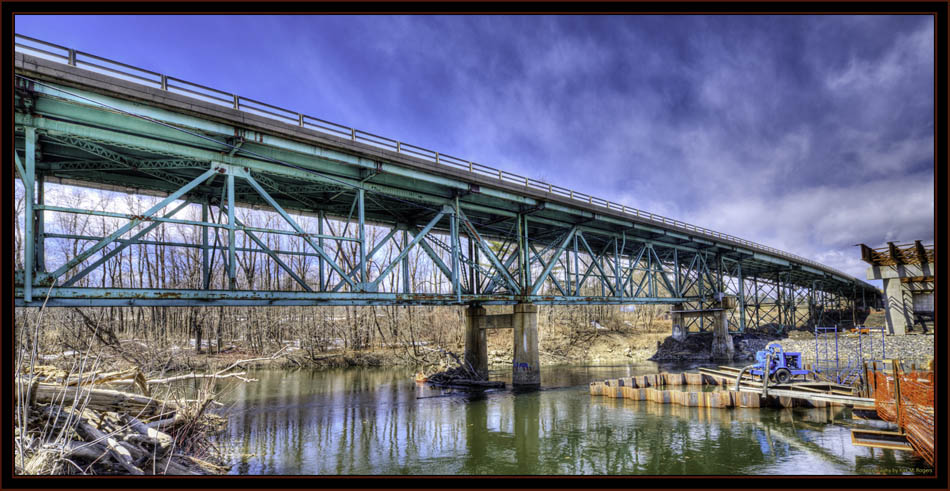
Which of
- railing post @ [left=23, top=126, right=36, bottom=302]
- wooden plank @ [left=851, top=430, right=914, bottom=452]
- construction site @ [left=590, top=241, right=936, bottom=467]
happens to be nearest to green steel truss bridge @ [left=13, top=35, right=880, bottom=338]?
railing post @ [left=23, top=126, right=36, bottom=302]

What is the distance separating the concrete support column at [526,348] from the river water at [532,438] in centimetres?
258

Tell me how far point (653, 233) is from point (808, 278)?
4764cm

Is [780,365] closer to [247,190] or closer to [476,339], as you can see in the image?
[476,339]

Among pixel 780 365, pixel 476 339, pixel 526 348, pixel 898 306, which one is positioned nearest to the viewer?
pixel 780 365

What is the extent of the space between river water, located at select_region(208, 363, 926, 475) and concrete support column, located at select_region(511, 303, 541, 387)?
2577 millimetres

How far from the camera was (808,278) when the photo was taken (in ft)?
234

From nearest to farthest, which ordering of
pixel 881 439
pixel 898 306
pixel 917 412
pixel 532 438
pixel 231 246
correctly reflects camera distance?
pixel 917 412
pixel 881 439
pixel 532 438
pixel 231 246
pixel 898 306

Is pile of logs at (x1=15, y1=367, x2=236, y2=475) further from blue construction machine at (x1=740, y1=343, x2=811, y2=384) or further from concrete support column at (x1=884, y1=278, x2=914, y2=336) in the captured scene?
concrete support column at (x1=884, y1=278, x2=914, y2=336)

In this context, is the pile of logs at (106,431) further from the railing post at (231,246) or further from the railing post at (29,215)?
the railing post at (231,246)

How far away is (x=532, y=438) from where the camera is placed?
16.0m

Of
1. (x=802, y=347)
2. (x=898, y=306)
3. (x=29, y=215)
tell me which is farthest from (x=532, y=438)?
(x=898, y=306)

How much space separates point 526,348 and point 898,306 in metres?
30.1

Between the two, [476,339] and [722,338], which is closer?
[476,339]

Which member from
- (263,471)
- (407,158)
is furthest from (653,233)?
(263,471)
